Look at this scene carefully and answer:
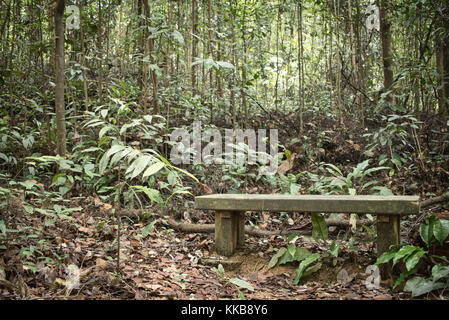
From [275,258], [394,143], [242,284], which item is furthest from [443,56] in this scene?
[242,284]

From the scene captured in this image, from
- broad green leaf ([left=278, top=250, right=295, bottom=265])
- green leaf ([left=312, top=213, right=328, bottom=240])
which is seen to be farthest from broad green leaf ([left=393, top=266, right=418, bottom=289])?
broad green leaf ([left=278, top=250, right=295, bottom=265])

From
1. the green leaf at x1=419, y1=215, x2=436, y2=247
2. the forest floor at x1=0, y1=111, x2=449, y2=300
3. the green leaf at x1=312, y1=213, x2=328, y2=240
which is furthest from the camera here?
the green leaf at x1=312, y1=213, x2=328, y2=240

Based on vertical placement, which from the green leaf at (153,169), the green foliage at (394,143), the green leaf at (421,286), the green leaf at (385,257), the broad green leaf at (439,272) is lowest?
the green leaf at (421,286)

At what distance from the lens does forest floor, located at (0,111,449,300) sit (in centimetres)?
227

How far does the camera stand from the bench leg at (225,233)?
3.28 m

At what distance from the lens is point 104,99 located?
608 cm

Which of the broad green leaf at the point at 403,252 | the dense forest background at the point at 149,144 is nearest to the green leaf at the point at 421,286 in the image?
the broad green leaf at the point at 403,252

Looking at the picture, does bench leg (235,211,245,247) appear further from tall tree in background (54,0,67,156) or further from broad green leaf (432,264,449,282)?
tall tree in background (54,0,67,156)

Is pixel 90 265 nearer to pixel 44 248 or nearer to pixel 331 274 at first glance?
pixel 44 248

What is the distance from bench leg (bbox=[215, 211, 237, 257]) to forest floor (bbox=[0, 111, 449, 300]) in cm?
7

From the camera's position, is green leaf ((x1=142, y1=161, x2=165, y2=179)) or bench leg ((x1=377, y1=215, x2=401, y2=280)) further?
bench leg ((x1=377, y1=215, x2=401, y2=280))

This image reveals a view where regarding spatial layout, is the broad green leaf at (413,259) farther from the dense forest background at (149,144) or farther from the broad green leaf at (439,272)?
the dense forest background at (149,144)

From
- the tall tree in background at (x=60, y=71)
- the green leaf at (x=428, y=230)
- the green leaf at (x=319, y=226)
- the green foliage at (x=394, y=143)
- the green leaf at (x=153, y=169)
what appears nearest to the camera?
the green leaf at (x=153, y=169)

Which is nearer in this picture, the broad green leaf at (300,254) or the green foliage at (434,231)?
the green foliage at (434,231)
